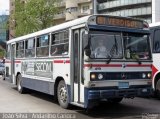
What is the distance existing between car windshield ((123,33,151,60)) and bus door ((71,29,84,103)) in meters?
1.38

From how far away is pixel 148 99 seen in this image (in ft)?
49.2

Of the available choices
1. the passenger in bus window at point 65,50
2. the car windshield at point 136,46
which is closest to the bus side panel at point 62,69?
the passenger in bus window at point 65,50

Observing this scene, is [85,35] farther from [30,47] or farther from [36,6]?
[36,6]

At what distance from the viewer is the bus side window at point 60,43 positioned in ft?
39.7

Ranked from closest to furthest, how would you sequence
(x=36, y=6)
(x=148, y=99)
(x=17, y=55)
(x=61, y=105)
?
(x=61, y=105) → (x=148, y=99) → (x=17, y=55) → (x=36, y=6)

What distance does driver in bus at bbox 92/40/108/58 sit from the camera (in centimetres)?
1059

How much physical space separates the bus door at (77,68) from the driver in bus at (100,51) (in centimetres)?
53

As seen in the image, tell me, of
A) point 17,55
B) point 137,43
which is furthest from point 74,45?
point 17,55

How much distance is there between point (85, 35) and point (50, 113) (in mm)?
2724

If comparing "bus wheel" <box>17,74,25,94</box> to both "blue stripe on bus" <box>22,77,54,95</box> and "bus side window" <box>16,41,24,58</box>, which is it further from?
"bus side window" <box>16,41,24,58</box>

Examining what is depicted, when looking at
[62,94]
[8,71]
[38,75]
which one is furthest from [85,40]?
[8,71]

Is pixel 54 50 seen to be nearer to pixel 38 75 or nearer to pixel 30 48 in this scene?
pixel 38 75

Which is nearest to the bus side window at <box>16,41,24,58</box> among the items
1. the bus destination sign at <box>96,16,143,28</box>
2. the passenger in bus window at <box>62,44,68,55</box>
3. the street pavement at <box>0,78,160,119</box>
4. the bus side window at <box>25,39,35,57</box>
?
the bus side window at <box>25,39,35,57</box>

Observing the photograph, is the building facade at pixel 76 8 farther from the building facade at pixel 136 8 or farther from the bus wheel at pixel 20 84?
the bus wheel at pixel 20 84
